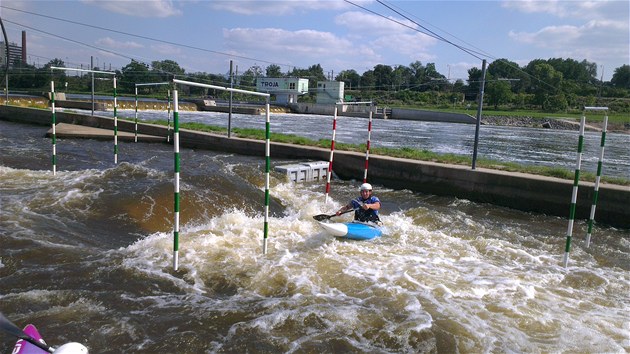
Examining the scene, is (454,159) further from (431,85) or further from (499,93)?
(431,85)

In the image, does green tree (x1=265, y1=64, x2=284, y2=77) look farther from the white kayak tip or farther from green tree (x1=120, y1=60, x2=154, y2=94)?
the white kayak tip

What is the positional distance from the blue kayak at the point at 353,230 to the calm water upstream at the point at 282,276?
0.51ft

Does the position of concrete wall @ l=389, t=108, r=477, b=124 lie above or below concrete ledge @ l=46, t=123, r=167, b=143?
above

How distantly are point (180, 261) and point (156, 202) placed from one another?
3.21m

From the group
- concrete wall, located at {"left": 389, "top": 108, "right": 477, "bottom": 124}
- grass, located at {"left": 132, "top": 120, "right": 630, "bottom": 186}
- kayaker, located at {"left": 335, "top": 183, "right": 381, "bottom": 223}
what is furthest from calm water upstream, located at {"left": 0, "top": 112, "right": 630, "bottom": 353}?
concrete wall, located at {"left": 389, "top": 108, "right": 477, "bottom": 124}

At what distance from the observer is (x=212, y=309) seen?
503 cm

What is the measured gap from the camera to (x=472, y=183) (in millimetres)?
11969

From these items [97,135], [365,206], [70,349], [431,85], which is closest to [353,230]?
[365,206]

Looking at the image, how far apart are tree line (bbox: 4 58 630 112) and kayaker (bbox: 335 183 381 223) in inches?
1302

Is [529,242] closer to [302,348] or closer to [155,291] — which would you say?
[302,348]

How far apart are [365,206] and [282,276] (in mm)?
2477

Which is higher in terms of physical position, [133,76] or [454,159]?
[133,76]

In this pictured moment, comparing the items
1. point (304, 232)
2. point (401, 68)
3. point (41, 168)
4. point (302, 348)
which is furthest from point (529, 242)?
point (401, 68)

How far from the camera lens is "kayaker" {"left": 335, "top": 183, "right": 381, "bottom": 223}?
8.05 metres
